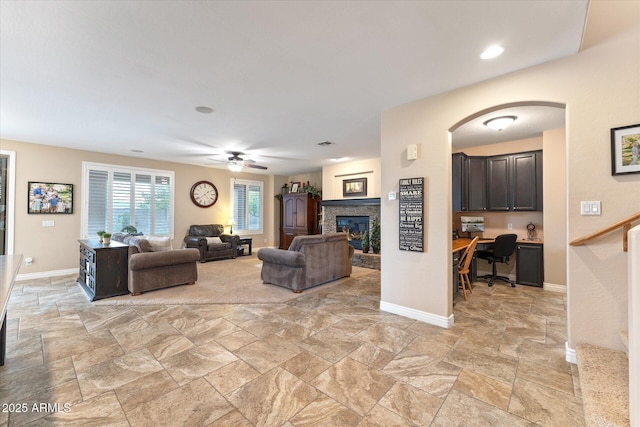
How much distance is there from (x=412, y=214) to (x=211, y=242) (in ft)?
18.4

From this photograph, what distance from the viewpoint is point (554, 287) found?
14.7ft

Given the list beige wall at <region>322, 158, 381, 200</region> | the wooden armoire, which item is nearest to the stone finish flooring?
beige wall at <region>322, 158, 381, 200</region>

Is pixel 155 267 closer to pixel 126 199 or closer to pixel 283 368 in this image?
pixel 126 199

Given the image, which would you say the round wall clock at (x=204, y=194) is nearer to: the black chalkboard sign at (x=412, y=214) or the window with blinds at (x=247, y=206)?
the window with blinds at (x=247, y=206)

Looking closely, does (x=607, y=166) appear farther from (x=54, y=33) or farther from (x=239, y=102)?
(x=54, y=33)

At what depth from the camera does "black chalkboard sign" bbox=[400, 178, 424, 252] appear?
319cm

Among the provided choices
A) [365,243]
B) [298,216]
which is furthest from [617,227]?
[298,216]

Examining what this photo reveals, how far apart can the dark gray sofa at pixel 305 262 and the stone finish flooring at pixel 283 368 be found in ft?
2.77

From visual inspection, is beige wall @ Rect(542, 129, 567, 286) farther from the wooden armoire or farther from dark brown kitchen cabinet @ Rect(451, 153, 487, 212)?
the wooden armoire

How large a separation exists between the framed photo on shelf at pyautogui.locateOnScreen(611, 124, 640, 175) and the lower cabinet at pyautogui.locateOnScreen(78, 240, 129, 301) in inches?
233

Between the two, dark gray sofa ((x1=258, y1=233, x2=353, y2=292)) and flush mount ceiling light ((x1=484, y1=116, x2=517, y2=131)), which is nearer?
flush mount ceiling light ((x1=484, y1=116, x2=517, y2=131))

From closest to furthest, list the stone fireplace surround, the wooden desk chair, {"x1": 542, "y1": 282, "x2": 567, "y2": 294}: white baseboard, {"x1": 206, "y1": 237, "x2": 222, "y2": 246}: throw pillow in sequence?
the wooden desk chair < {"x1": 542, "y1": 282, "x2": 567, "y2": 294}: white baseboard < the stone fireplace surround < {"x1": 206, "y1": 237, "x2": 222, "y2": 246}: throw pillow

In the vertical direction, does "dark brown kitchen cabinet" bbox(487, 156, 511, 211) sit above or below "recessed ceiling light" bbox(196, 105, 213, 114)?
below

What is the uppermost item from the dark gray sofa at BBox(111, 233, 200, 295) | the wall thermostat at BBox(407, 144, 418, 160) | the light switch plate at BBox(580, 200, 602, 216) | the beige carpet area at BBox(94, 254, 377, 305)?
the wall thermostat at BBox(407, 144, 418, 160)
